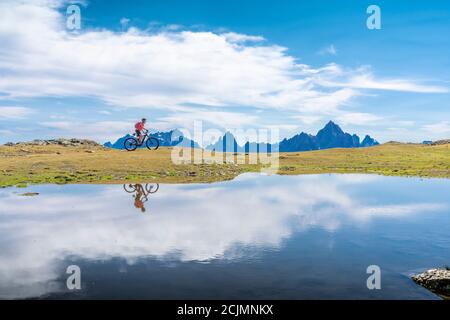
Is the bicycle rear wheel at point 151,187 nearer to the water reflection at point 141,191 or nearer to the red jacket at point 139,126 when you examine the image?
the water reflection at point 141,191

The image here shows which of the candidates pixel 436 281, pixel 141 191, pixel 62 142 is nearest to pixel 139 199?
pixel 141 191

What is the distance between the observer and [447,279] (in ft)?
61.2

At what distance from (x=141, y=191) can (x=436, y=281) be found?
35.9m

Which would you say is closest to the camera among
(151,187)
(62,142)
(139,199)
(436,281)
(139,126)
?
(436,281)

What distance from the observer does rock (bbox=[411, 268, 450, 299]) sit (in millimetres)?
18359

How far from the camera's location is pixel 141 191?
1939 inches

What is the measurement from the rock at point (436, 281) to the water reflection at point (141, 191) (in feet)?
76.9

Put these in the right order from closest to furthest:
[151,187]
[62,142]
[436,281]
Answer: [436,281]
[151,187]
[62,142]

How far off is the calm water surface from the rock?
1.61ft

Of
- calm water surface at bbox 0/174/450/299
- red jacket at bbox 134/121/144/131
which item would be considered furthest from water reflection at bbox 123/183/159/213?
red jacket at bbox 134/121/144/131

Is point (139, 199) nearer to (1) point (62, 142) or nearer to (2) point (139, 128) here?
(2) point (139, 128)

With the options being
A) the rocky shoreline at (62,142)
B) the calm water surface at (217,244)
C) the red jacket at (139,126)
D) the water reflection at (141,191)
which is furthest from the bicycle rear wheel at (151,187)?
the rocky shoreline at (62,142)

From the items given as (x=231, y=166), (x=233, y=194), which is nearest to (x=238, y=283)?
(x=233, y=194)
